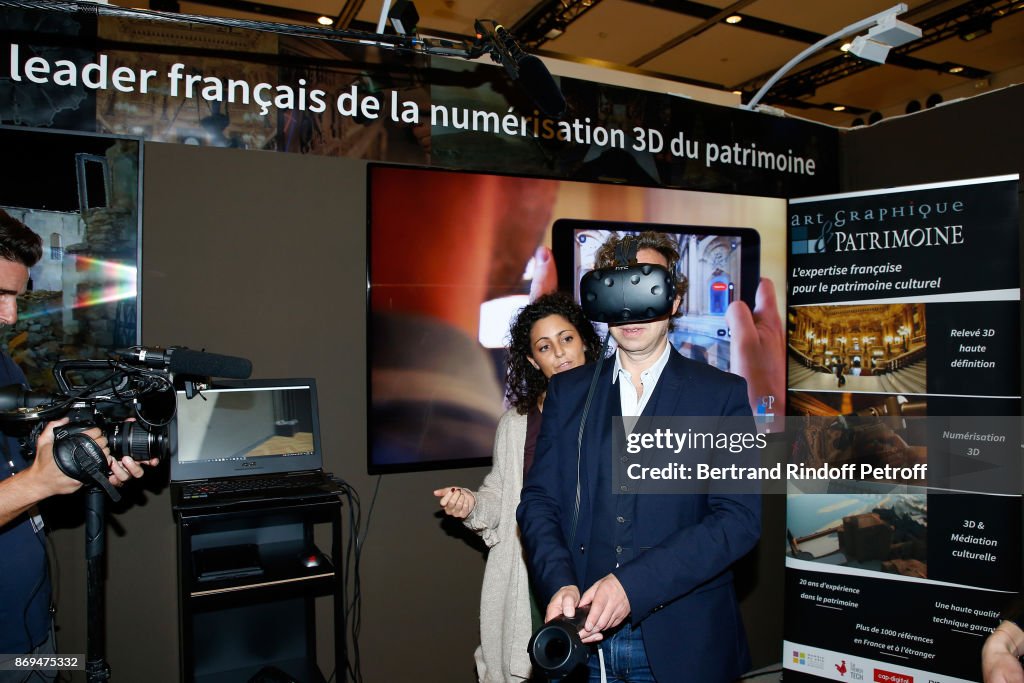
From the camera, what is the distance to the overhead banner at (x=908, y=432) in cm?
299

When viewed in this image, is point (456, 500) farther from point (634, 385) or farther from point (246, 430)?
point (246, 430)

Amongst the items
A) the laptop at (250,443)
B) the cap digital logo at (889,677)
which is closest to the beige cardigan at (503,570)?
the laptop at (250,443)

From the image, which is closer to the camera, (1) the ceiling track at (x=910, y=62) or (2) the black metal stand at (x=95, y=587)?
(2) the black metal stand at (x=95, y=587)

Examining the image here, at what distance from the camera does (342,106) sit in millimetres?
2883

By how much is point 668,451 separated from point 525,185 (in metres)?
1.96

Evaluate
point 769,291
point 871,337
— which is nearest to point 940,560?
point 871,337

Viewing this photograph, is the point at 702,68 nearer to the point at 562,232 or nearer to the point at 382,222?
the point at 562,232

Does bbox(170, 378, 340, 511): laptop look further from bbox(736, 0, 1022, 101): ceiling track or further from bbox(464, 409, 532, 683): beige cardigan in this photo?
bbox(736, 0, 1022, 101): ceiling track

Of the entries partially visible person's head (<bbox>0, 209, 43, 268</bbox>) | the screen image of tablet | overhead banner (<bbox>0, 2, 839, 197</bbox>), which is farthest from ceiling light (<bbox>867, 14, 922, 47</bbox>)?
partially visible person's head (<bbox>0, 209, 43, 268</bbox>)

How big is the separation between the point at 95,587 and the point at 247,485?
2.80 feet

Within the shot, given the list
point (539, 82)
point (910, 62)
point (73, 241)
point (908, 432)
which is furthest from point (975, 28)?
point (73, 241)

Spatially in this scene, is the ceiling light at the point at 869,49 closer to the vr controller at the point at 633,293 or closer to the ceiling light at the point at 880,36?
the ceiling light at the point at 880,36

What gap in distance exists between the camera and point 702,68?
22.2 feet

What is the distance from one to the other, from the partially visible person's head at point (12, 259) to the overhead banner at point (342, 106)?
61 cm
